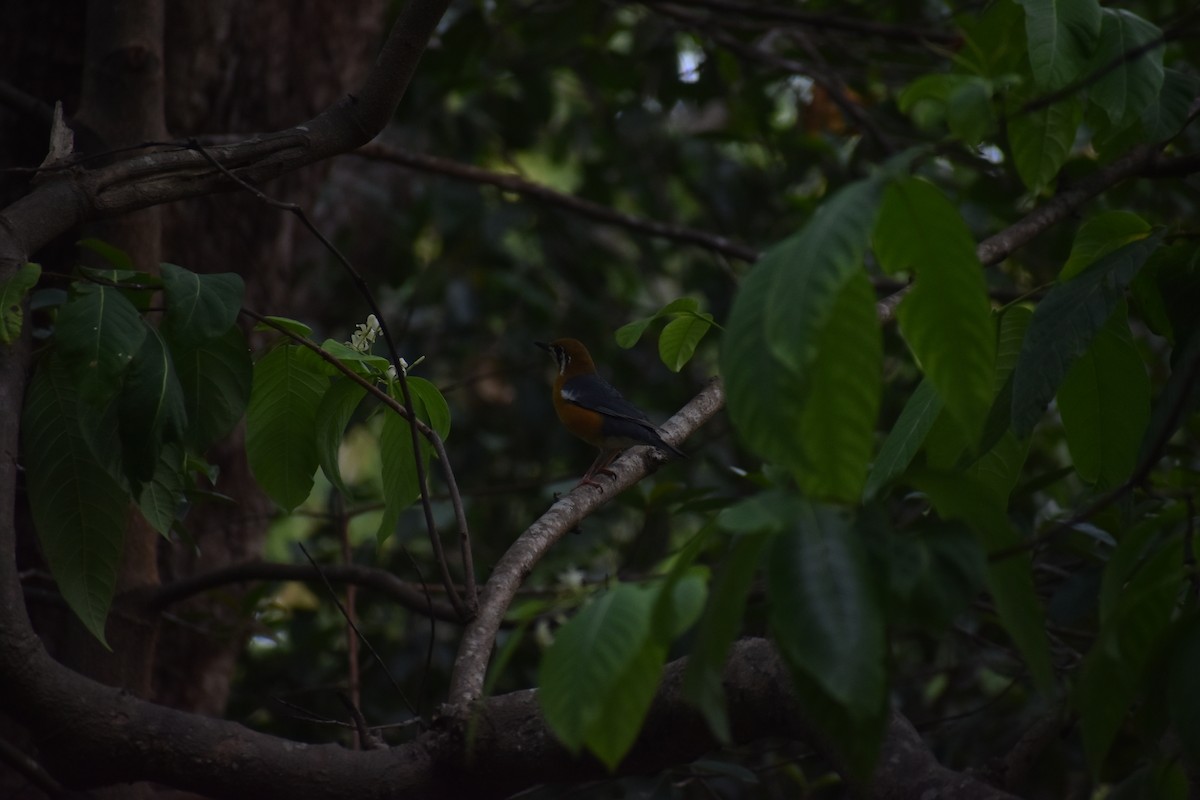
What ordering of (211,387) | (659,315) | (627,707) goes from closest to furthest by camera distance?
(627,707)
(211,387)
(659,315)

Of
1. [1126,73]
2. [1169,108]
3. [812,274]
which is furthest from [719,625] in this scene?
[1169,108]

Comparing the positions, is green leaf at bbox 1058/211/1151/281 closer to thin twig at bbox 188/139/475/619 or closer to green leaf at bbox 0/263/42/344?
thin twig at bbox 188/139/475/619

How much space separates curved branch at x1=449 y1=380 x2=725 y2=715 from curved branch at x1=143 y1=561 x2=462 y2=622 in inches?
18.5

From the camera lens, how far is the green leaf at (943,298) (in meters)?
1.16

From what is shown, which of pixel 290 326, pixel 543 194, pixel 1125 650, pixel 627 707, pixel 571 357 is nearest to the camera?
pixel 627 707

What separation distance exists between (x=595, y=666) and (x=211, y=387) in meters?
1.06

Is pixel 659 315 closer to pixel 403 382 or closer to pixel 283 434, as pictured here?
pixel 403 382

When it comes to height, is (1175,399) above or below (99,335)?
below

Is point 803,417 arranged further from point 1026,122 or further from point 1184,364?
point 1026,122

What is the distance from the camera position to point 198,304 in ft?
5.74

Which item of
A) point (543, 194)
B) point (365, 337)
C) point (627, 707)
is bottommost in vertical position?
point (543, 194)

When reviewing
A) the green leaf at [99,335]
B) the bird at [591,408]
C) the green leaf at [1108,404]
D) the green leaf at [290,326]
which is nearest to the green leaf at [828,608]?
the green leaf at [1108,404]

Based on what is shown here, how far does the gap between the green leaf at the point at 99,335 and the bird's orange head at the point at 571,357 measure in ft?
14.2

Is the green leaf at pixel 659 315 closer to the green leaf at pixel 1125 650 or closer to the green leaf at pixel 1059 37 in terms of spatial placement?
the green leaf at pixel 1059 37
